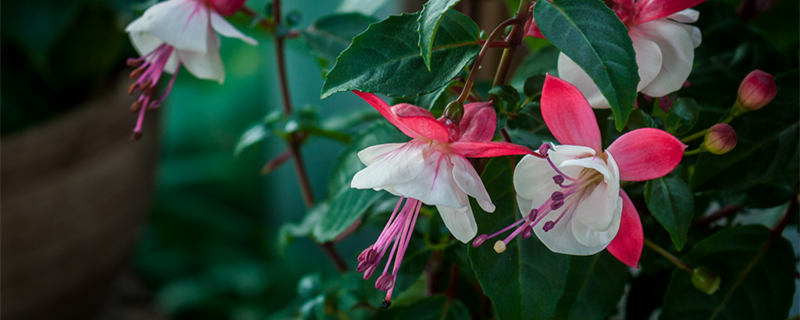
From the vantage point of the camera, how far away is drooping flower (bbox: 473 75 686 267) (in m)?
0.29

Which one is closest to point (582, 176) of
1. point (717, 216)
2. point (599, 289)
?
point (599, 289)

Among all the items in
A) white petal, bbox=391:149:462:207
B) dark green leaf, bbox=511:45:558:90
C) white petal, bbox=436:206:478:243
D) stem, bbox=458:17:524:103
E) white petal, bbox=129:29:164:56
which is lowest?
dark green leaf, bbox=511:45:558:90

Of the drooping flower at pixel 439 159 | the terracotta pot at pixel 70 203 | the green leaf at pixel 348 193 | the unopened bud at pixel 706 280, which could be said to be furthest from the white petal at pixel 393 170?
the terracotta pot at pixel 70 203

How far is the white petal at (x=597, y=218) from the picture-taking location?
0.96 feet

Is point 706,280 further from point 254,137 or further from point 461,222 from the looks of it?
point 254,137

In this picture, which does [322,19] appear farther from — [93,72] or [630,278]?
[93,72]

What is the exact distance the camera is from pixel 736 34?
466 millimetres

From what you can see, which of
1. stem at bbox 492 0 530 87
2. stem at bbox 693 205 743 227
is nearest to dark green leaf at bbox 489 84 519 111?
stem at bbox 492 0 530 87

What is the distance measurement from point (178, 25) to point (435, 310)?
0.25 meters

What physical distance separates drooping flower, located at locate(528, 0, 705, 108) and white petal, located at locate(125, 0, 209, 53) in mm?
214


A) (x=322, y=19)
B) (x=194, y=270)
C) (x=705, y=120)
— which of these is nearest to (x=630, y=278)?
(x=705, y=120)

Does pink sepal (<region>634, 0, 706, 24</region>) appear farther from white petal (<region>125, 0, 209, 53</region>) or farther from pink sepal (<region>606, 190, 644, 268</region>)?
white petal (<region>125, 0, 209, 53</region>)

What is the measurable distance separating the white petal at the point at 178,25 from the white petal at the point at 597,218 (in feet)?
0.79

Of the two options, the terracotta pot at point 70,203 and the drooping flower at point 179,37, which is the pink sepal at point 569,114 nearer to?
the drooping flower at point 179,37
